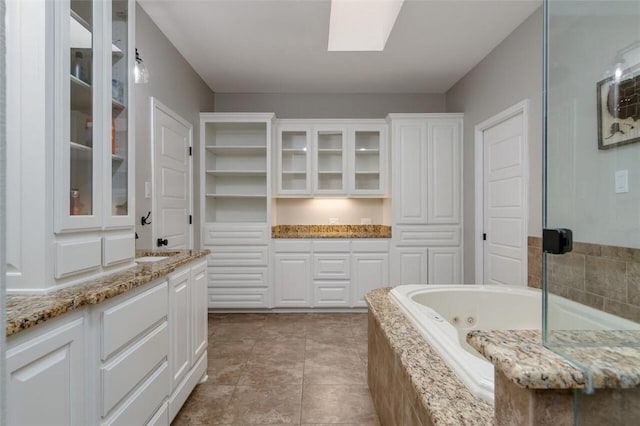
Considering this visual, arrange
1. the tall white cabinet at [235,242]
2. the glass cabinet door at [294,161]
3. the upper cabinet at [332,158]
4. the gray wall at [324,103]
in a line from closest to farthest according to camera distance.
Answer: the tall white cabinet at [235,242] < the upper cabinet at [332,158] < the glass cabinet door at [294,161] < the gray wall at [324,103]

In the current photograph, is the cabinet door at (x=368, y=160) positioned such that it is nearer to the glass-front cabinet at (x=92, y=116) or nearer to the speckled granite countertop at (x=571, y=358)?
the glass-front cabinet at (x=92, y=116)

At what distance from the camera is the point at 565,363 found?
549 mm

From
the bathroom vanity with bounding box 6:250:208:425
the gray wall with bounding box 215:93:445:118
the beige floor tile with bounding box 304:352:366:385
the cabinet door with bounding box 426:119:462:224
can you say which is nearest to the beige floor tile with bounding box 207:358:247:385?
the bathroom vanity with bounding box 6:250:208:425

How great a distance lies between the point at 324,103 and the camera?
14.1 ft

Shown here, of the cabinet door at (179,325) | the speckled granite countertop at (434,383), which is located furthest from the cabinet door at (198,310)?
the speckled granite countertop at (434,383)

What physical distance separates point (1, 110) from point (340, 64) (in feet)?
11.2

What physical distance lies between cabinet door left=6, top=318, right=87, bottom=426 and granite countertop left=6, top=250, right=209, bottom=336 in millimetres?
63

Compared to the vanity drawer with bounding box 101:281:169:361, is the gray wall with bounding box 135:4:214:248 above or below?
above

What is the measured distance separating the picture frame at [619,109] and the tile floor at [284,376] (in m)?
1.75

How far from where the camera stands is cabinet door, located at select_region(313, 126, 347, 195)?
4.02 meters

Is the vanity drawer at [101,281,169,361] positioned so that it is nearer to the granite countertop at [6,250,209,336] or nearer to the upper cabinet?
the granite countertop at [6,250,209,336]

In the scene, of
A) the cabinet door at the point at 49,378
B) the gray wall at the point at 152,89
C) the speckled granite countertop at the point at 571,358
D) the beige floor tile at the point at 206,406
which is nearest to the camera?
the speckled granite countertop at the point at 571,358

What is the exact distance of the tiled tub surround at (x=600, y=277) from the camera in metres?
0.69

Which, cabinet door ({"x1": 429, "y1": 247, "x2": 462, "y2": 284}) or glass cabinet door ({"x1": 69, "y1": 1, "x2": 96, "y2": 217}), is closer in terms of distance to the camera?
glass cabinet door ({"x1": 69, "y1": 1, "x2": 96, "y2": 217})
